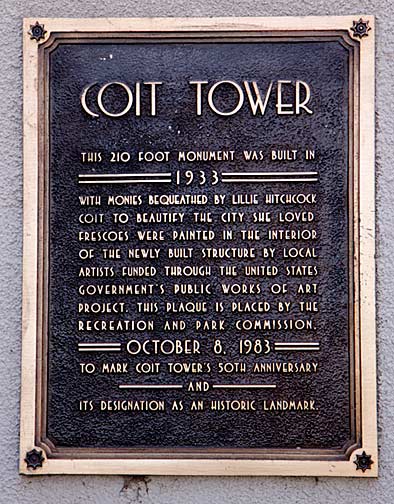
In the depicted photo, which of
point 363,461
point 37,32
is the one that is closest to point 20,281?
point 37,32

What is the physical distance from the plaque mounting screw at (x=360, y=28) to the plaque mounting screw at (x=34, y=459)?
2170 millimetres

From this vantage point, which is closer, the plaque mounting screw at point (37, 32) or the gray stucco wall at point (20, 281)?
the gray stucco wall at point (20, 281)

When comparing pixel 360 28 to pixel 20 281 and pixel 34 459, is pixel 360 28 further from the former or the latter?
pixel 34 459

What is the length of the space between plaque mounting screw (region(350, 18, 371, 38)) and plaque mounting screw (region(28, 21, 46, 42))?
1298 mm

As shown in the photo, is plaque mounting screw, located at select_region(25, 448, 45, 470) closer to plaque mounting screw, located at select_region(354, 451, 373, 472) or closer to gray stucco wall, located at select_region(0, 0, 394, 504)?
gray stucco wall, located at select_region(0, 0, 394, 504)

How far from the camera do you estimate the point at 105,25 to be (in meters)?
3.64

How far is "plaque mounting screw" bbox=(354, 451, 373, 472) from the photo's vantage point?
347 cm

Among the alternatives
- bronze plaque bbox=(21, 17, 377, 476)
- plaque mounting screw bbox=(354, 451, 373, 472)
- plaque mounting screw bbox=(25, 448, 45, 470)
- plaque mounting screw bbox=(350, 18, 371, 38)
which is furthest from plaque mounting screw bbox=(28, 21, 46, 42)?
plaque mounting screw bbox=(354, 451, 373, 472)

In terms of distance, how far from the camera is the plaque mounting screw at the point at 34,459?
11.5 feet

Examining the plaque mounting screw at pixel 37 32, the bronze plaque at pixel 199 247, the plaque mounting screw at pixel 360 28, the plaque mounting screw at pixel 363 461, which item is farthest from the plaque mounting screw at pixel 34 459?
the plaque mounting screw at pixel 360 28

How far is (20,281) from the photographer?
142 inches

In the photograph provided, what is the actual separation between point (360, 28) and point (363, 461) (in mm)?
1781

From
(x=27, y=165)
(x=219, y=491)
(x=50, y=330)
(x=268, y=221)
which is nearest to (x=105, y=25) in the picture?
(x=27, y=165)

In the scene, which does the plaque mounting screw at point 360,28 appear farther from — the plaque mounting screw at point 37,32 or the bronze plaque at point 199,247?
the plaque mounting screw at point 37,32
